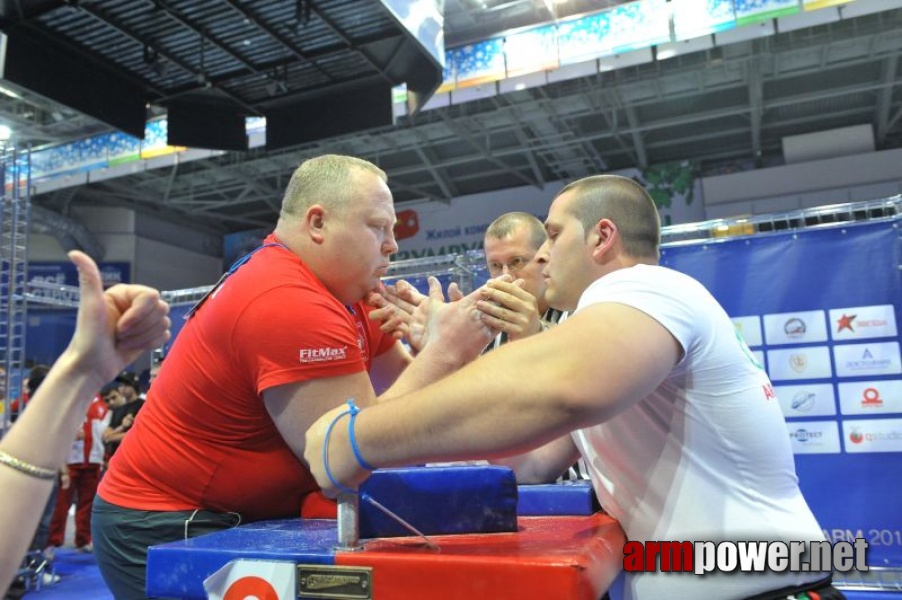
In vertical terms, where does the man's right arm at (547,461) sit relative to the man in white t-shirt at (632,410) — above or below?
below

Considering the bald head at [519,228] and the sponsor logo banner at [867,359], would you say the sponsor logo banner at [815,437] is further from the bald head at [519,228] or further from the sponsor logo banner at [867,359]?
the bald head at [519,228]

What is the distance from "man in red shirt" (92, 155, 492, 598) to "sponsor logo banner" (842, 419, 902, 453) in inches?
146

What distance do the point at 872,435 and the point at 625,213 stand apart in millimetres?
3592

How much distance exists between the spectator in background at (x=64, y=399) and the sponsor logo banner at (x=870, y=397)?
451 cm

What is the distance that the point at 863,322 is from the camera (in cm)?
420

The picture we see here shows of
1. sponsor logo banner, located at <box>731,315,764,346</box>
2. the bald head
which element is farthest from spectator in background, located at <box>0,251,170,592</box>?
sponsor logo banner, located at <box>731,315,764,346</box>

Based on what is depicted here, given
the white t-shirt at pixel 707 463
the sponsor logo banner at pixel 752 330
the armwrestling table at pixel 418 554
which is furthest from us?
the sponsor logo banner at pixel 752 330

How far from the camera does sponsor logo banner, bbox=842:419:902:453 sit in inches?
159

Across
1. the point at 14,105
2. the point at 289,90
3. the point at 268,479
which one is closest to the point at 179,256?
the point at 14,105

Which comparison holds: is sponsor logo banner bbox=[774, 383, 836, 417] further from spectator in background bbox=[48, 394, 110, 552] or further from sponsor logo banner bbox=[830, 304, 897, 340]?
spectator in background bbox=[48, 394, 110, 552]

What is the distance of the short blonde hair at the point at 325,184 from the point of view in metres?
1.77

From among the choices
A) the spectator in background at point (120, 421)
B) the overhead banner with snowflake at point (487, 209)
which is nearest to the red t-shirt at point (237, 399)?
the spectator in background at point (120, 421)

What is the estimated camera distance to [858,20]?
8.52 meters

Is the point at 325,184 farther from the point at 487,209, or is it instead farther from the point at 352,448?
the point at 487,209
